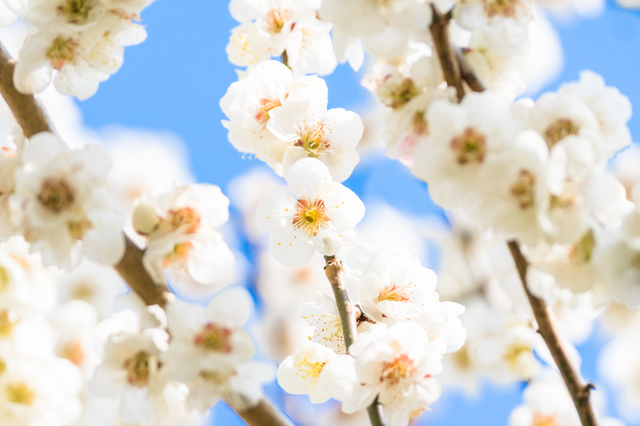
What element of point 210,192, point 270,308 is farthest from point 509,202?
point 270,308

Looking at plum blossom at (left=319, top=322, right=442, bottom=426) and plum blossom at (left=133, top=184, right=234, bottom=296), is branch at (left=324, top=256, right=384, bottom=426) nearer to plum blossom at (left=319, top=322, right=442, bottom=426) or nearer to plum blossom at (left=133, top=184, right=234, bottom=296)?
plum blossom at (left=319, top=322, right=442, bottom=426)

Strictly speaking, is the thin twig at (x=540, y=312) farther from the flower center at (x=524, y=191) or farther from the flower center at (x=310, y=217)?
the flower center at (x=310, y=217)

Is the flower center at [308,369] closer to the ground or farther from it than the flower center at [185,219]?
closer to the ground

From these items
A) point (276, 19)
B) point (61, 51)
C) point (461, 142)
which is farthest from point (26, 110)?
point (461, 142)

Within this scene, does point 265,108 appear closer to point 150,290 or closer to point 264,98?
point 264,98

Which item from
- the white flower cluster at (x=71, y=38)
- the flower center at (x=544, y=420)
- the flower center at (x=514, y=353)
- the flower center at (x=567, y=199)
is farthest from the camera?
the flower center at (x=514, y=353)

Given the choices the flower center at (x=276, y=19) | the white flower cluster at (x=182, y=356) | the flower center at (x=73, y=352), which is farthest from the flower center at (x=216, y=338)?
the flower center at (x=73, y=352)

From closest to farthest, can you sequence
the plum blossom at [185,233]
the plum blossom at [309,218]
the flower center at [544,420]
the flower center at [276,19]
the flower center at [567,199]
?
the flower center at [567,199] < the plum blossom at [185,233] < the plum blossom at [309,218] < the flower center at [276,19] < the flower center at [544,420]

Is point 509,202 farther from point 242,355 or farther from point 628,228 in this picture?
point 242,355
